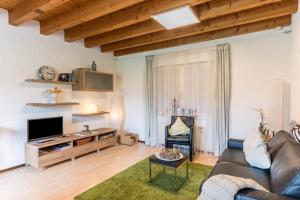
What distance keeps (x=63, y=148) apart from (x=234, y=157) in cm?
290

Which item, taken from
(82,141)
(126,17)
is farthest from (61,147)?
(126,17)

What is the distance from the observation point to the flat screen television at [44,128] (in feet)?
10.6

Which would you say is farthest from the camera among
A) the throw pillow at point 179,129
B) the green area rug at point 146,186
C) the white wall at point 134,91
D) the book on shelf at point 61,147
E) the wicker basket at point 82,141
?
the white wall at point 134,91

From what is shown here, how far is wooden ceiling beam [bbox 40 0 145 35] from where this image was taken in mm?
2383

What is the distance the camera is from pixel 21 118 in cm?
323

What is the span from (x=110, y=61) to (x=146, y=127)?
2076 mm

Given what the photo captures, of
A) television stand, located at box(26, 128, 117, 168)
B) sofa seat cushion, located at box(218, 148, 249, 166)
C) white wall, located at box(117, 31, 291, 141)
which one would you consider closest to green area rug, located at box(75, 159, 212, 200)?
sofa seat cushion, located at box(218, 148, 249, 166)

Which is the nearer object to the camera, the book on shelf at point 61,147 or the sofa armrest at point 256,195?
the sofa armrest at point 256,195

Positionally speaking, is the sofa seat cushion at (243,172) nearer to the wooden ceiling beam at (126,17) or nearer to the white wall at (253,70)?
the white wall at (253,70)

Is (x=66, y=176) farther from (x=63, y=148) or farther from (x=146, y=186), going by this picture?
(x=146, y=186)

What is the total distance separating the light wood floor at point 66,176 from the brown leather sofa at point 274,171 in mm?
1136

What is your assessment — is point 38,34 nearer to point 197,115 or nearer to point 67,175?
point 67,175

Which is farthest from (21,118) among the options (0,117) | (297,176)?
(297,176)

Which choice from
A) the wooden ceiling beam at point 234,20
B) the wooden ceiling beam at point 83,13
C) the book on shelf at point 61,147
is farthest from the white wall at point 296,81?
the book on shelf at point 61,147
